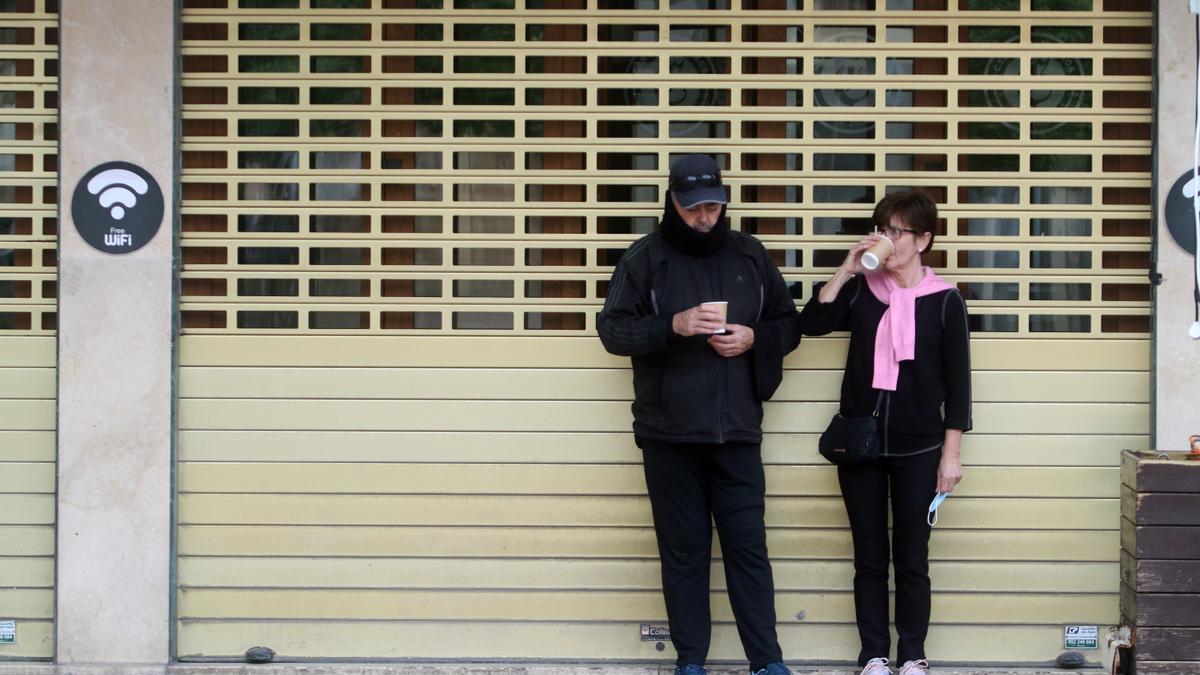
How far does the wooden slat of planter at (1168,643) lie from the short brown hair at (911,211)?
1.82m

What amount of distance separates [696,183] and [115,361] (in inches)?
102

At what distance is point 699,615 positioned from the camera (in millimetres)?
5879

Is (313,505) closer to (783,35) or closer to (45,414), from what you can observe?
(45,414)

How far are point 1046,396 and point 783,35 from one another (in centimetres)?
191

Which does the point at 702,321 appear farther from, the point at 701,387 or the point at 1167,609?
the point at 1167,609

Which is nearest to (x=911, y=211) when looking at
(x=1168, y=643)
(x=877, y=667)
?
(x=877, y=667)

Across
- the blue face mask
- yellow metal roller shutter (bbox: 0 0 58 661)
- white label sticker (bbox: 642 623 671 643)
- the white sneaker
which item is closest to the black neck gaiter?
the blue face mask

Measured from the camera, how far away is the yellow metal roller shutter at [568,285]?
20.0 ft

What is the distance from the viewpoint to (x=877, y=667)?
5.88 metres

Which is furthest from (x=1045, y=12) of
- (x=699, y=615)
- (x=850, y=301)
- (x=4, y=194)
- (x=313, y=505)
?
(x=4, y=194)

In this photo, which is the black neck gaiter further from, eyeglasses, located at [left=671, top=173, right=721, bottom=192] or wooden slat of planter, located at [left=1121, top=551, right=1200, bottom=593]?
wooden slat of planter, located at [left=1121, top=551, right=1200, bottom=593]

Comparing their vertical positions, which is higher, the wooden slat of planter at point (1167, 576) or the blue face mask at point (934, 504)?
the blue face mask at point (934, 504)

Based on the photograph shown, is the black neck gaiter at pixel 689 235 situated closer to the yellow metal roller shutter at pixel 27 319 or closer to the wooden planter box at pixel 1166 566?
the wooden planter box at pixel 1166 566

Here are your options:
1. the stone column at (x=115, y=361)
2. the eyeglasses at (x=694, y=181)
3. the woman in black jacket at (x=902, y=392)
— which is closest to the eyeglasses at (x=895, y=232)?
the woman in black jacket at (x=902, y=392)
